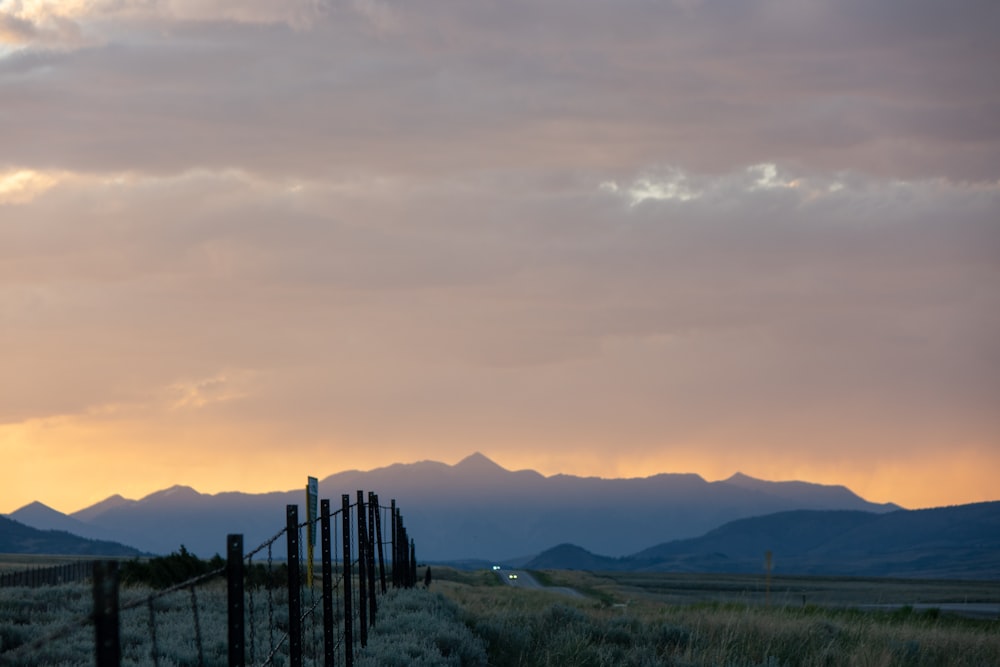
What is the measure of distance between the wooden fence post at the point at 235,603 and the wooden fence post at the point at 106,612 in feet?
8.25

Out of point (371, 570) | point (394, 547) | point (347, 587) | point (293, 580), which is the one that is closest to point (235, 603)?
point (293, 580)

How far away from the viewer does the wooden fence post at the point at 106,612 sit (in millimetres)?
4996

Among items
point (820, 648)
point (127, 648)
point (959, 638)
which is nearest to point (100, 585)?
point (127, 648)

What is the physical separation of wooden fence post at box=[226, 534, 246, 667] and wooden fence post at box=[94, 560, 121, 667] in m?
2.52

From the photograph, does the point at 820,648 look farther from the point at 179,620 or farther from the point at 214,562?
the point at 214,562

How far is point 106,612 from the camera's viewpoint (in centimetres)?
508

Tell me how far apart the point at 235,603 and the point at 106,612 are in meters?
2.82

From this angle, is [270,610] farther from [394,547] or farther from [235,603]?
[394,547]

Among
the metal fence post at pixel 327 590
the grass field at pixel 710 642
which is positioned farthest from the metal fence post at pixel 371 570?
the metal fence post at pixel 327 590

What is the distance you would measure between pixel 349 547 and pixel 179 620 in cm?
544

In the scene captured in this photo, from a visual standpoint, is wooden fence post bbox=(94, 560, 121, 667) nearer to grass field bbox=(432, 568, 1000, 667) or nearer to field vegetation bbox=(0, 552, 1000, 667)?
field vegetation bbox=(0, 552, 1000, 667)

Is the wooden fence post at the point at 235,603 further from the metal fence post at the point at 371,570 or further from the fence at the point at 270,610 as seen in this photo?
the metal fence post at the point at 371,570

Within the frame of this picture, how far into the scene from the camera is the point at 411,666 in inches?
615

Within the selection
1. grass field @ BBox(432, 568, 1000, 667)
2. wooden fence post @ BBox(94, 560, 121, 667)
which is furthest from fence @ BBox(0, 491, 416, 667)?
grass field @ BBox(432, 568, 1000, 667)
